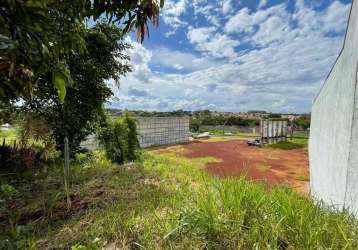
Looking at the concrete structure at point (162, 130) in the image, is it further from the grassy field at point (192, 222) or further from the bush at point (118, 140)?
the grassy field at point (192, 222)

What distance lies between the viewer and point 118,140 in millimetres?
8305

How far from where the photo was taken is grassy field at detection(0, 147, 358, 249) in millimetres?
1586

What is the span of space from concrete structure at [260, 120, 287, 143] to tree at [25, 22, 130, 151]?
51.0 feet

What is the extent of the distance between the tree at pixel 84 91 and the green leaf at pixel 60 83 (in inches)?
177

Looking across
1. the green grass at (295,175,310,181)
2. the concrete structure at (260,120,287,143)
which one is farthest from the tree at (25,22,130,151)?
the concrete structure at (260,120,287,143)

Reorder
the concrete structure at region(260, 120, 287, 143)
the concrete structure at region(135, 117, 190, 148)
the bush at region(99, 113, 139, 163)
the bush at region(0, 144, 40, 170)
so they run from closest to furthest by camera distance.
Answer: the bush at region(0, 144, 40, 170), the bush at region(99, 113, 139, 163), the concrete structure at region(135, 117, 190, 148), the concrete structure at region(260, 120, 287, 143)

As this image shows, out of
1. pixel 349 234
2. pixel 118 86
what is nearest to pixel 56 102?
pixel 118 86

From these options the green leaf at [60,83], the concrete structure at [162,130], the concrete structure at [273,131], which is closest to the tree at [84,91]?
the green leaf at [60,83]

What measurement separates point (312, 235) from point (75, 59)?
6.48 meters

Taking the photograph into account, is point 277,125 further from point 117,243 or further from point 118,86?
point 117,243

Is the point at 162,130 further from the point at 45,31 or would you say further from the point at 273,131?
the point at 45,31

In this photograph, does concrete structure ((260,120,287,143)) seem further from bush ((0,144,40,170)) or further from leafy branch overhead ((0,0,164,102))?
leafy branch overhead ((0,0,164,102))

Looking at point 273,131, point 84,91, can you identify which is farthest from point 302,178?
point 273,131

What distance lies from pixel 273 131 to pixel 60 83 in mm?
21117
